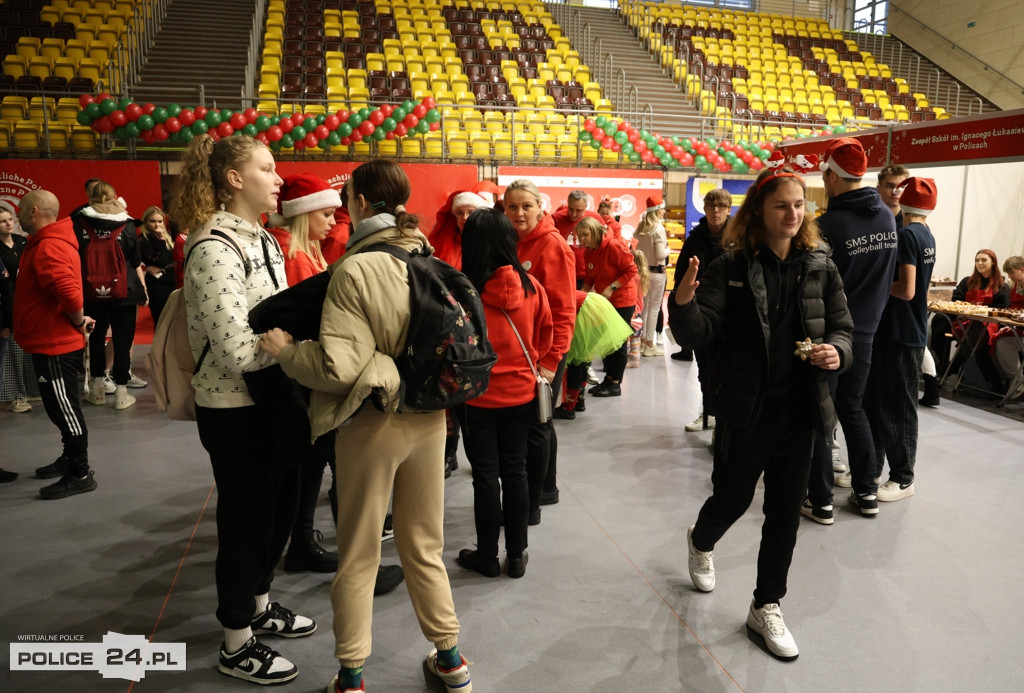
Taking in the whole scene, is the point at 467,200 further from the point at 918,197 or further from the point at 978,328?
the point at 978,328

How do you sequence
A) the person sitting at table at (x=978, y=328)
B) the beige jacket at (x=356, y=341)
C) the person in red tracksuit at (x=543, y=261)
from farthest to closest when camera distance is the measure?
the person sitting at table at (x=978, y=328) < the person in red tracksuit at (x=543, y=261) < the beige jacket at (x=356, y=341)

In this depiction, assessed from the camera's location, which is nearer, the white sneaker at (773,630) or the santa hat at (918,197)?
the white sneaker at (773,630)

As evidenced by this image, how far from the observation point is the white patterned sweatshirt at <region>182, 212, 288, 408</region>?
74.2 inches

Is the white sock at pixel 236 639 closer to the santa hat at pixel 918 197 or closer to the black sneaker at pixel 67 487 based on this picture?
the black sneaker at pixel 67 487

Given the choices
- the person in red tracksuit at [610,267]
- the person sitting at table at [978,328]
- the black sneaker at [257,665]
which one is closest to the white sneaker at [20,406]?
the black sneaker at [257,665]

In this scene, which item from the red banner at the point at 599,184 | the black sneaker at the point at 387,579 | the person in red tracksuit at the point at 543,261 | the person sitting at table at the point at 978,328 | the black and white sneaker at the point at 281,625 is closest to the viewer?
the black and white sneaker at the point at 281,625

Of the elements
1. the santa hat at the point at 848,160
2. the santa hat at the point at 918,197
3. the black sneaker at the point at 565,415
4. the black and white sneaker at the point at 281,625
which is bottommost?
the black sneaker at the point at 565,415

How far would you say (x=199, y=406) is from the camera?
2.05 metres

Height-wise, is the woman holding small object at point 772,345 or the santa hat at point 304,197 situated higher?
the santa hat at point 304,197

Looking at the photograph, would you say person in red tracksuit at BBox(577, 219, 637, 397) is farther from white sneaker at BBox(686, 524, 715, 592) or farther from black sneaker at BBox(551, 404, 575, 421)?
white sneaker at BBox(686, 524, 715, 592)

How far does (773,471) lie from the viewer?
93.7 inches

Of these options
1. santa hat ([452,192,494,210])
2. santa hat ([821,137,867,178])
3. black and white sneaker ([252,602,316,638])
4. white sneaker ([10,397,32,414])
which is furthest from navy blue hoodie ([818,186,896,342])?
white sneaker ([10,397,32,414])

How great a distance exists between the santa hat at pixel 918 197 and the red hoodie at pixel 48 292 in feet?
14.5

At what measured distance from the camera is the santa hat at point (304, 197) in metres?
2.39
